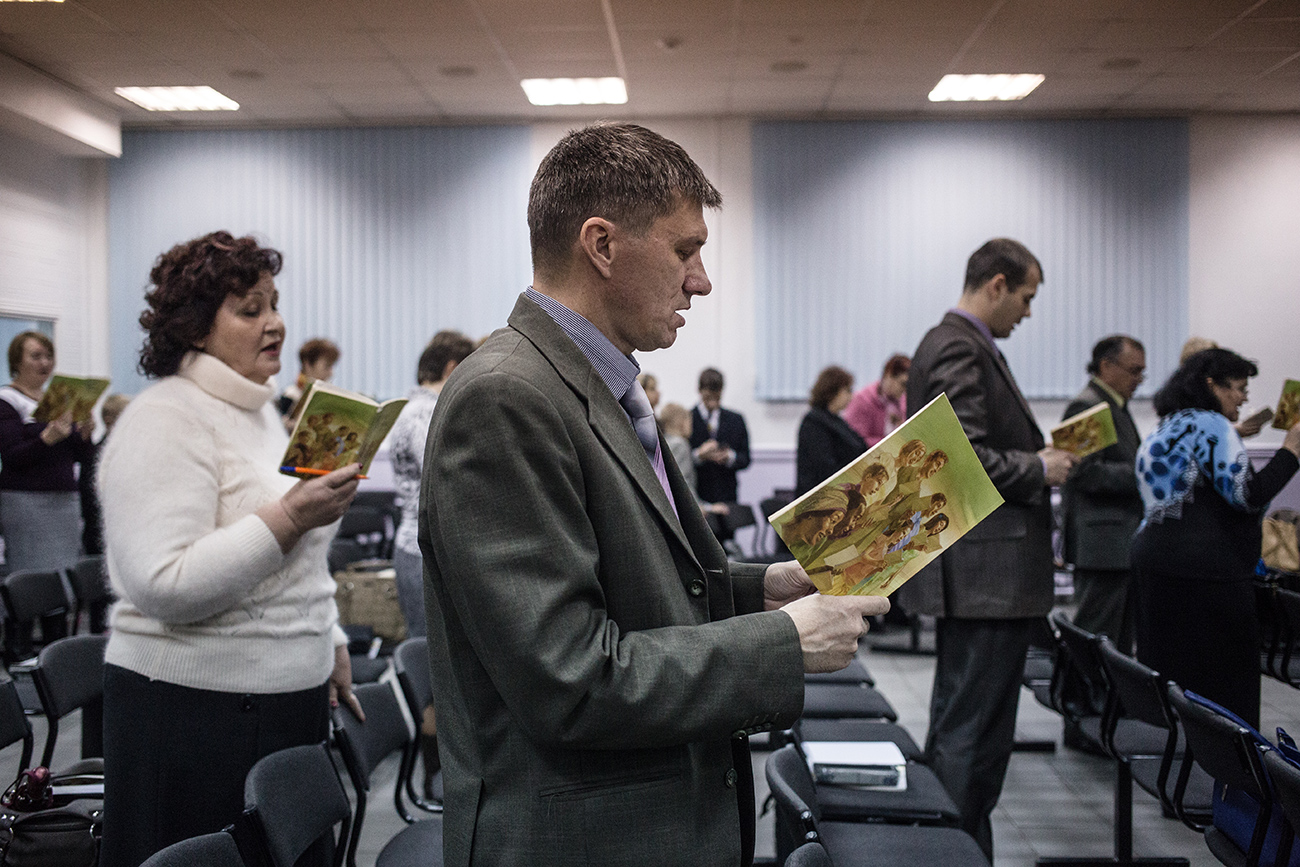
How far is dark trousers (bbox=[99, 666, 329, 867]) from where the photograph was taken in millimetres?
1899

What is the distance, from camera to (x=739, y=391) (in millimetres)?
8797

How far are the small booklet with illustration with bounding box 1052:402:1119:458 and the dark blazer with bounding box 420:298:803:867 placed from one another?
2.38 metres

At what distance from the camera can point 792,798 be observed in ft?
6.49

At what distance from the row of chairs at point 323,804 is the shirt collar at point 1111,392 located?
11.1ft

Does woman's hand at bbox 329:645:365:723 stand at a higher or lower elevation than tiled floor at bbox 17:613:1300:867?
higher

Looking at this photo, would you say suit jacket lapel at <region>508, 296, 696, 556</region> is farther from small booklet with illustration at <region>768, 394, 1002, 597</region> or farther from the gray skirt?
the gray skirt

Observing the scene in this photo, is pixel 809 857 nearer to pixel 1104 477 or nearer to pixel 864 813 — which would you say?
pixel 864 813

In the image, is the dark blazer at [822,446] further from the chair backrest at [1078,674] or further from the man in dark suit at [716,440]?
the chair backrest at [1078,674]

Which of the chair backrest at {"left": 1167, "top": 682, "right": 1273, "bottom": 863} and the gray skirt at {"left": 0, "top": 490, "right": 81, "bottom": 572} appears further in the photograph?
the gray skirt at {"left": 0, "top": 490, "right": 81, "bottom": 572}

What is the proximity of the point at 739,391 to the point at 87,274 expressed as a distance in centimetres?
601

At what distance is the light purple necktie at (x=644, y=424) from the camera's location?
4.37 feet

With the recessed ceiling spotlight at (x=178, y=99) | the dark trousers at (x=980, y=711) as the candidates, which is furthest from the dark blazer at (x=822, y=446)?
the recessed ceiling spotlight at (x=178, y=99)

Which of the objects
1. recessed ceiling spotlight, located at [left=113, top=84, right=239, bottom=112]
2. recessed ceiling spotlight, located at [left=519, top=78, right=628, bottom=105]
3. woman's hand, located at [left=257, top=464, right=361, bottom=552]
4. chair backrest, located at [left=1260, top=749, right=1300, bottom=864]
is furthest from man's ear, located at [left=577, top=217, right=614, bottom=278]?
recessed ceiling spotlight, located at [left=113, top=84, right=239, bottom=112]

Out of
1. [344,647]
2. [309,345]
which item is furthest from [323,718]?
[309,345]
